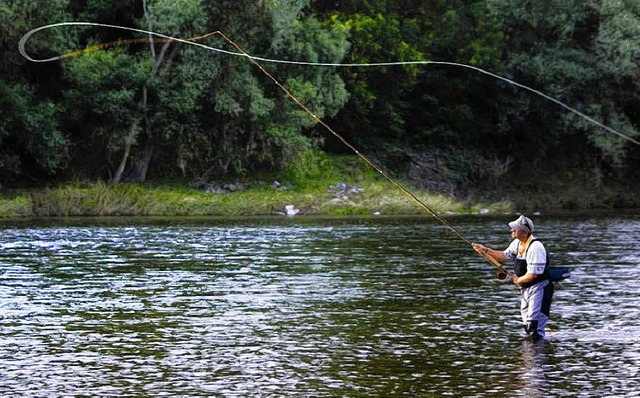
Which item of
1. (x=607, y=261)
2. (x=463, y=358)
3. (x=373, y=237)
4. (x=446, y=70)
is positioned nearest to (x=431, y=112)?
(x=446, y=70)

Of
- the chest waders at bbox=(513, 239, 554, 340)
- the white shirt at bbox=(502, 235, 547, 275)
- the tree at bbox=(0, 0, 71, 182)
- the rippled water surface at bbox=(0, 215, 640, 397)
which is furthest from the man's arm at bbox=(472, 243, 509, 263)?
the tree at bbox=(0, 0, 71, 182)

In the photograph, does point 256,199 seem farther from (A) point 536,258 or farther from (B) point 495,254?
(A) point 536,258

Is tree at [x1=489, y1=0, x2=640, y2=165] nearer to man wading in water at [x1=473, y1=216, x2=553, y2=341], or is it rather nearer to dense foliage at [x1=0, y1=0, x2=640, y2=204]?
dense foliage at [x1=0, y1=0, x2=640, y2=204]

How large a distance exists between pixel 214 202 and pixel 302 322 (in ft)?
108

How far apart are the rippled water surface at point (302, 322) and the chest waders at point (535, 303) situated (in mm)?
302

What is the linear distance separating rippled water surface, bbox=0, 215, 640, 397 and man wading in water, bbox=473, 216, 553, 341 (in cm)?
36

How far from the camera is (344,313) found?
18.7 m

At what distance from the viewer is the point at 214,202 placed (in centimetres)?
5031

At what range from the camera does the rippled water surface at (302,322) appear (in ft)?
43.2

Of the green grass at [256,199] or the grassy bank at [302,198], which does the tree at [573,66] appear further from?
the green grass at [256,199]

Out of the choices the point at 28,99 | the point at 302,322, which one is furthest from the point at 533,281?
the point at 28,99

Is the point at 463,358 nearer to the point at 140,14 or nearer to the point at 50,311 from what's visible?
the point at 50,311

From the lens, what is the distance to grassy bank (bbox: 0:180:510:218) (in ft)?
156

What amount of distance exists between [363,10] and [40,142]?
19.0 meters
